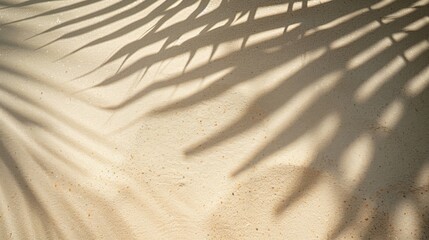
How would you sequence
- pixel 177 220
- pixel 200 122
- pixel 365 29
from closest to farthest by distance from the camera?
1. pixel 177 220
2. pixel 200 122
3. pixel 365 29

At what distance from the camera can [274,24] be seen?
1.70 meters

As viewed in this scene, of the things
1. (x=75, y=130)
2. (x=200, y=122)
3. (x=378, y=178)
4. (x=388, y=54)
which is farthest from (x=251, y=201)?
(x=388, y=54)

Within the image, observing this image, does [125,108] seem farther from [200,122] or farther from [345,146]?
[345,146]

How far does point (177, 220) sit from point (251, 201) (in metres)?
0.32

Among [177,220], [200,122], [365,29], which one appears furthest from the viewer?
[365,29]

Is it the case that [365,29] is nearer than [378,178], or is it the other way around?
[378,178]

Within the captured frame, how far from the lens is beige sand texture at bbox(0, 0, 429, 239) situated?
132cm

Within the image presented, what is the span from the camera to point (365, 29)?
5.44 ft

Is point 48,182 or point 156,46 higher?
point 156,46

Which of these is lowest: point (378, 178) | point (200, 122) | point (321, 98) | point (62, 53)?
point (378, 178)

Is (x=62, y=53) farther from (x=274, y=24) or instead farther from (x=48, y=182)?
(x=274, y=24)

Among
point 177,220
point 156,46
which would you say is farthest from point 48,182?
point 156,46

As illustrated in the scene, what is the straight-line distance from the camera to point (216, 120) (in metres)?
1.50

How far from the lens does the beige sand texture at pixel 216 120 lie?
1.32 meters
